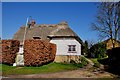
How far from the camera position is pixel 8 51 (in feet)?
98.6

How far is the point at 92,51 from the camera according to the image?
49.9m

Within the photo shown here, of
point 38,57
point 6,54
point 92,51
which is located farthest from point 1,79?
point 92,51

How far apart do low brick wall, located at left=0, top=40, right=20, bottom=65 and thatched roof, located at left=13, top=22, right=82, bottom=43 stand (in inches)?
325

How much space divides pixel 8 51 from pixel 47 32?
1248cm

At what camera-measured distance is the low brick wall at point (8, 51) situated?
1175 inches

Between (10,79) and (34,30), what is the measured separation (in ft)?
85.2

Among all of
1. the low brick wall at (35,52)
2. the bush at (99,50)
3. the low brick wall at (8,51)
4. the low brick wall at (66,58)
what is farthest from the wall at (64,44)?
the bush at (99,50)

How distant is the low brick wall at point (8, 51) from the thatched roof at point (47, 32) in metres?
8.25

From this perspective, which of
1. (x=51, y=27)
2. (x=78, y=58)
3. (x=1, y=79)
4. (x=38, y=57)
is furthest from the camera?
(x=51, y=27)

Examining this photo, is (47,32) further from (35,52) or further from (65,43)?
(35,52)

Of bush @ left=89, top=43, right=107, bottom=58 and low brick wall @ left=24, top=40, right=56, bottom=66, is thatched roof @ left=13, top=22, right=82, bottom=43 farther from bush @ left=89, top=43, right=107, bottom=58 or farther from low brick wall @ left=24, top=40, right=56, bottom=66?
bush @ left=89, top=43, right=107, bottom=58

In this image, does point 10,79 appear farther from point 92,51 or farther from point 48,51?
point 92,51

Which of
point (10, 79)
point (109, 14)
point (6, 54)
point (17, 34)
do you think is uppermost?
point (109, 14)

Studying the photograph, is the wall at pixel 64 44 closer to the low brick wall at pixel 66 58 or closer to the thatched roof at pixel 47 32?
the thatched roof at pixel 47 32
